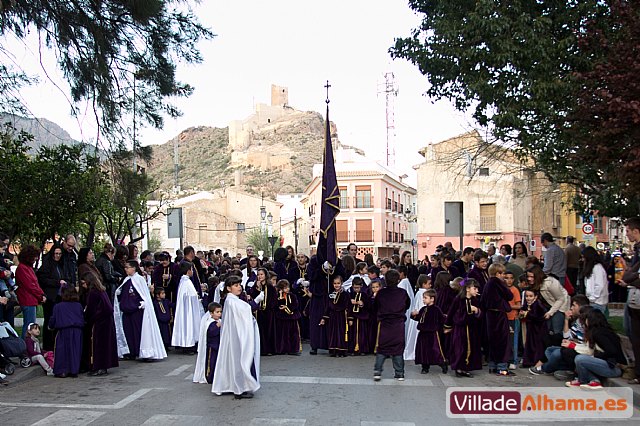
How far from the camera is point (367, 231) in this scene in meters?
60.5

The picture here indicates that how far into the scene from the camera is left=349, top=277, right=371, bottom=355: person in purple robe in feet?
40.4

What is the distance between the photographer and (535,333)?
36.5 ft

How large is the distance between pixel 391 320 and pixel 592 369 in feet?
9.16

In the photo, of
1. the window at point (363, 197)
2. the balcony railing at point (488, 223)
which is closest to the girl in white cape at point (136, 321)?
the balcony railing at point (488, 223)

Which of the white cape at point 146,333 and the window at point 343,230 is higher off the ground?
the window at point 343,230

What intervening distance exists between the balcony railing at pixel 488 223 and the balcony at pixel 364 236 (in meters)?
14.9

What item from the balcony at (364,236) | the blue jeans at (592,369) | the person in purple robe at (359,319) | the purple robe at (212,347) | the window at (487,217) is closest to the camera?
the blue jeans at (592,369)

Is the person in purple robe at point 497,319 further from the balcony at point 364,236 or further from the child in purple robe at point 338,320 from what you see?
the balcony at point 364,236

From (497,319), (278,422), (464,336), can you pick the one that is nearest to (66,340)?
(278,422)

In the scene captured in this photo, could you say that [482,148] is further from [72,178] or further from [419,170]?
[419,170]

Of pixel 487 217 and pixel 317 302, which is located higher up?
pixel 487 217

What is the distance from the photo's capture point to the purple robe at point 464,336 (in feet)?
33.5

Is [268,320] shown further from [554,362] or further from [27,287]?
[554,362]

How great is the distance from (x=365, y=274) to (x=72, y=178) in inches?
282
